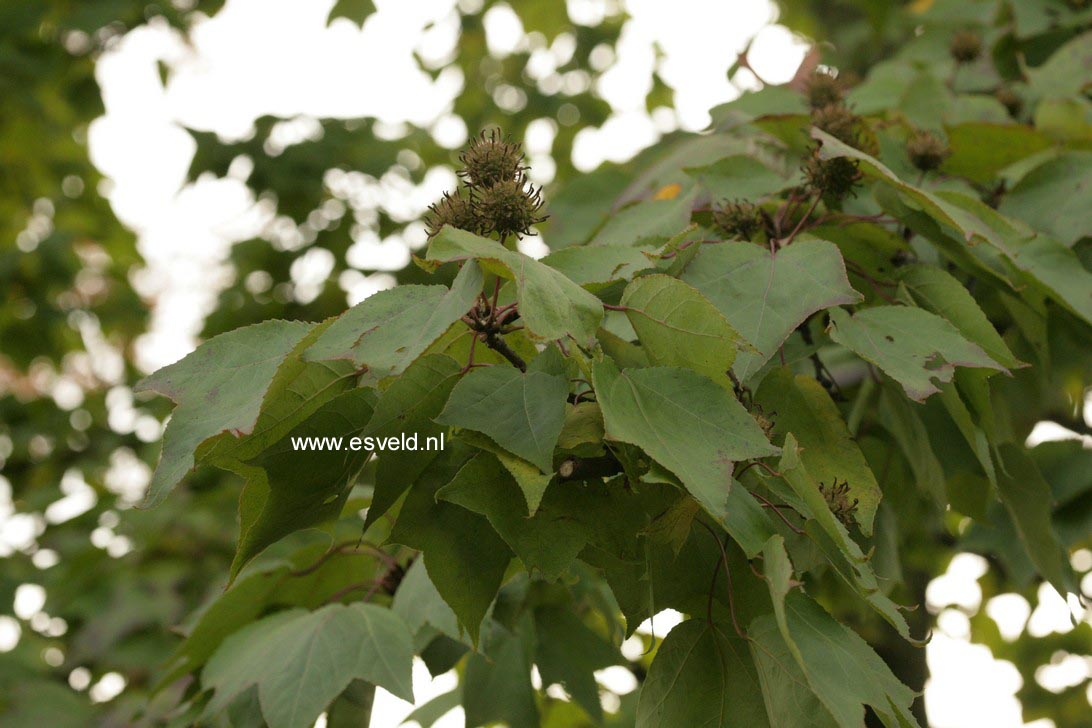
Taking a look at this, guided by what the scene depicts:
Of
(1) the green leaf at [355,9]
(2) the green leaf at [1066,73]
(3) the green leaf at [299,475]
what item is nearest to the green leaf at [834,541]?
(3) the green leaf at [299,475]

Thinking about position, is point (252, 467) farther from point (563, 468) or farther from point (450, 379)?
point (563, 468)

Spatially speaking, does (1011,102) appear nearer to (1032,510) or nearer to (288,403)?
(1032,510)

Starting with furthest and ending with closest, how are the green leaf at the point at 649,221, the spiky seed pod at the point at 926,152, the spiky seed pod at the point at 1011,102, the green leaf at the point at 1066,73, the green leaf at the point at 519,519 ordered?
1. the spiky seed pod at the point at 1011,102
2. the green leaf at the point at 1066,73
3. the spiky seed pod at the point at 926,152
4. the green leaf at the point at 649,221
5. the green leaf at the point at 519,519

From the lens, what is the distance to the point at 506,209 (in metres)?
1.24

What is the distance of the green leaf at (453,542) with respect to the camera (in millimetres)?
1195

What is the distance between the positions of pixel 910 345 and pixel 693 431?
1.36ft

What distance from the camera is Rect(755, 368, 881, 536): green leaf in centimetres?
132

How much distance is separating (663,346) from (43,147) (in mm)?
5663

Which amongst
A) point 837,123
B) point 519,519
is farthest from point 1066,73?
point 519,519

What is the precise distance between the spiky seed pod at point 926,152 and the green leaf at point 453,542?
3.61 ft

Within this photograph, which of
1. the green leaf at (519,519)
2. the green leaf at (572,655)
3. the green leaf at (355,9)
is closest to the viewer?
the green leaf at (519,519)

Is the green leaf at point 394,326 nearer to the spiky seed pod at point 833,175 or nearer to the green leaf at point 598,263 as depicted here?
the green leaf at point 598,263

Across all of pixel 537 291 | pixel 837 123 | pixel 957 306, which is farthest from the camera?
pixel 837 123

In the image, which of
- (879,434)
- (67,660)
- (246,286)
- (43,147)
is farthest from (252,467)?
(43,147)
